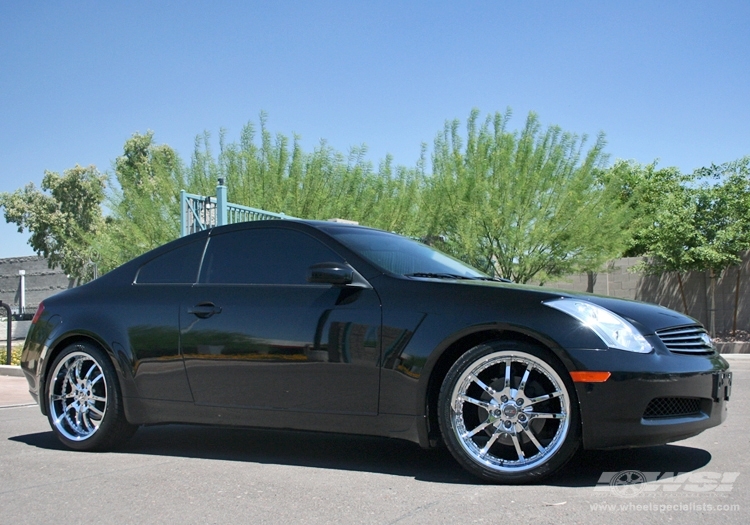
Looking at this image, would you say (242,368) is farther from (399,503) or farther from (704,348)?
(704,348)

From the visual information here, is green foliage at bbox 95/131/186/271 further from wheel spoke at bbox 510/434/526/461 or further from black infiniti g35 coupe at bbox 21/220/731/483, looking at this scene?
wheel spoke at bbox 510/434/526/461

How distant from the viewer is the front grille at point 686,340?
14.8ft

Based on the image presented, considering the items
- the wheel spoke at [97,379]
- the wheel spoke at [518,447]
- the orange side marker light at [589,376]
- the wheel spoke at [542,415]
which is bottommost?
the wheel spoke at [518,447]

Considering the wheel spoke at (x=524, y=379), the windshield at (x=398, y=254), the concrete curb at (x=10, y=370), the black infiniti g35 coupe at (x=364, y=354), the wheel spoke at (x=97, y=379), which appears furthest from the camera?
the concrete curb at (x=10, y=370)

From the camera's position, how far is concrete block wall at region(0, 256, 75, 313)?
181 ft

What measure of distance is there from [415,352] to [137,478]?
1.79 m

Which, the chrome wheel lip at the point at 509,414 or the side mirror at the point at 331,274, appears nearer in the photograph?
the chrome wheel lip at the point at 509,414

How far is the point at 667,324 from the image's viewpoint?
459 centimetres

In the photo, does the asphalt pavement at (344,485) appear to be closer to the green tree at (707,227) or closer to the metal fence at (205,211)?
the metal fence at (205,211)

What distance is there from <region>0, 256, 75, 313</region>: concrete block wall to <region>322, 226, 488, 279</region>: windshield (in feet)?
172

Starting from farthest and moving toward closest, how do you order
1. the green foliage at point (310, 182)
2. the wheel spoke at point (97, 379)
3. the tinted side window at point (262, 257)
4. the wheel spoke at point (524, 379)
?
1. the green foliage at point (310, 182)
2. the wheel spoke at point (97, 379)
3. the tinted side window at point (262, 257)
4. the wheel spoke at point (524, 379)

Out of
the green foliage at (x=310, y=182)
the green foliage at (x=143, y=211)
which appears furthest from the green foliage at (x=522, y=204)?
the green foliage at (x=143, y=211)

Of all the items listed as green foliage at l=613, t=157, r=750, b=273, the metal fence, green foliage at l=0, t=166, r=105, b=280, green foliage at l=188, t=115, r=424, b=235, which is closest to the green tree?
green foliage at l=613, t=157, r=750, b=273

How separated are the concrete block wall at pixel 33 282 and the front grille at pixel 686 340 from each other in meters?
54.0
